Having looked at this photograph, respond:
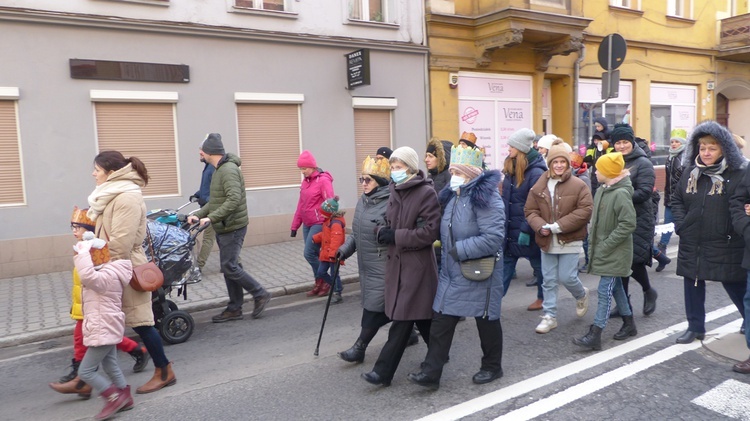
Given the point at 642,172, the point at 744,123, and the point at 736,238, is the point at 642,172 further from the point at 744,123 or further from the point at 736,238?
the point at 744,123

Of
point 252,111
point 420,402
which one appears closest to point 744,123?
point 252,111

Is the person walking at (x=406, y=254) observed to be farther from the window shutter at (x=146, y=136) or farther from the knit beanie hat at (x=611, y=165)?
the window shutter at (x=146, y=136)

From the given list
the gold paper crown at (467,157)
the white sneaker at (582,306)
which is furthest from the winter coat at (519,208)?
the gold paper crown at (467,157)

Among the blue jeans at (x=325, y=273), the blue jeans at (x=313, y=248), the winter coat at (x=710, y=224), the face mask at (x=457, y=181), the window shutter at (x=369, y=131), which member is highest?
the window shutter at (x=369, y=131)

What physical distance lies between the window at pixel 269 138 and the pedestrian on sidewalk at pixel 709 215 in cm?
805

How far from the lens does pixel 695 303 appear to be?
497 centimetres

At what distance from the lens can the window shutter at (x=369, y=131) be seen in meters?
12.5

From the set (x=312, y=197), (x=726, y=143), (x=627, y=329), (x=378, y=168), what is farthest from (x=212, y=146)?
(x=726, y=143)

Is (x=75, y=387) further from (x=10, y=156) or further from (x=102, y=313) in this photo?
(x=10, y=156)

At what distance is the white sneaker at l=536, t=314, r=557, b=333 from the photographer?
5.55 metres

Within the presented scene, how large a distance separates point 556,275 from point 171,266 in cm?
366

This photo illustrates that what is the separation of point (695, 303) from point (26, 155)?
929 centimetres

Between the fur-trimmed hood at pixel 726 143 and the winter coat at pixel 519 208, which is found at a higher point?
the fur-trimmed hood at pixel 726 143

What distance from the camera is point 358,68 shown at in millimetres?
11578
